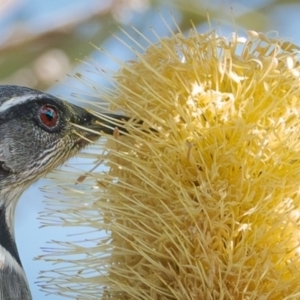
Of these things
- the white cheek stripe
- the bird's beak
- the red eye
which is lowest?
the bird's beak

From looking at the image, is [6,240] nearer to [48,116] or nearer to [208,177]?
[48,116]

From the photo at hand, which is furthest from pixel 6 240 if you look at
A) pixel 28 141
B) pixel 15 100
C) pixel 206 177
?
pixel 206 177

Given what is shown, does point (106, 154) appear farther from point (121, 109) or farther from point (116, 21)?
point (116, 21)

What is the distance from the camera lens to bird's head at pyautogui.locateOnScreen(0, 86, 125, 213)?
2.72 m

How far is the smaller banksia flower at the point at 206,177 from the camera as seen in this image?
2.19 metres

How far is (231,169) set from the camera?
226cm

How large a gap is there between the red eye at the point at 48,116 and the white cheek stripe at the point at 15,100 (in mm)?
58

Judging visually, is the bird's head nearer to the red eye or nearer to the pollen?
the red eye

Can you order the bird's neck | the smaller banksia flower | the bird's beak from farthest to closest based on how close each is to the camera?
the bird's neck → the bird's beak → the smaller banksia flower

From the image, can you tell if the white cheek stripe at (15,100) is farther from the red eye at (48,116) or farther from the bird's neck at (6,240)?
the bird's neck at (6,240)

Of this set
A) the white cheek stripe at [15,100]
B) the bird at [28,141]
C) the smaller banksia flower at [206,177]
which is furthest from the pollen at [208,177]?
the white cheek stripe at [15,100]

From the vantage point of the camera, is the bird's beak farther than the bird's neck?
No

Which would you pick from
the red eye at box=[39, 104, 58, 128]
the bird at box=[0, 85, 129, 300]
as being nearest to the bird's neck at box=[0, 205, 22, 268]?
the bird at box=[0, 85, 129, 300]

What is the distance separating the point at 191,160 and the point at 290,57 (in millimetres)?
426
